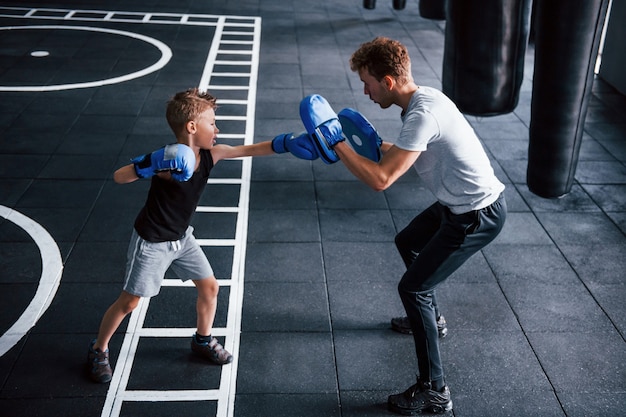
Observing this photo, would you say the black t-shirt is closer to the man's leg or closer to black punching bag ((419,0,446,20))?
the man's leg

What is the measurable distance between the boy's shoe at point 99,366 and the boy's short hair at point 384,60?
236 centimetres

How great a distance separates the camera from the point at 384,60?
345 centimetres

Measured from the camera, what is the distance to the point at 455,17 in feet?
20.6

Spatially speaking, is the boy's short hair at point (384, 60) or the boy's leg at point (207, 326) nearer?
the boy's short hair at point (384, 60)

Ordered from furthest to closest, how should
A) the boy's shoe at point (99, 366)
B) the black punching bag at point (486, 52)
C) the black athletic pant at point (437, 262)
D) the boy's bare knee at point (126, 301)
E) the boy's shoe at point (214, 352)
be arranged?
the black punching bag at point (486, 52), the boy's shoe at point (214, 352), the boy's shoe at point (99, 366), the boy's bare knee at point (126, 301), the black athletic pant at point (437, 262)

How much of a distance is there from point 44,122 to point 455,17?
200 inches

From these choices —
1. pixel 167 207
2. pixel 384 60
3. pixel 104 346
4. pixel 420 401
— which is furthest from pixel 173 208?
pixel 420 401

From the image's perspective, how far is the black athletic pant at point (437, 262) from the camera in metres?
3.66

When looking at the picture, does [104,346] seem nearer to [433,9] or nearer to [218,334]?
[218,334]

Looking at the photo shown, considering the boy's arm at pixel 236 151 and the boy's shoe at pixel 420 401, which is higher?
the boy's arm at pixel 236 151

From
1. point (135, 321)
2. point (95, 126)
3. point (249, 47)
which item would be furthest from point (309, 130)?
point (249, 47)

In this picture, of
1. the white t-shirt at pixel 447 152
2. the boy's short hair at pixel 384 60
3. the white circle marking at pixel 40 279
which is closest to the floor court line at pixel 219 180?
the white circle marking at pixel 40 279

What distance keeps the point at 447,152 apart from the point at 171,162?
1491mm

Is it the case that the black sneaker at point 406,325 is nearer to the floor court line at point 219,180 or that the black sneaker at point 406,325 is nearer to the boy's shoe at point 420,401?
the boy's shoe at point 420,401
